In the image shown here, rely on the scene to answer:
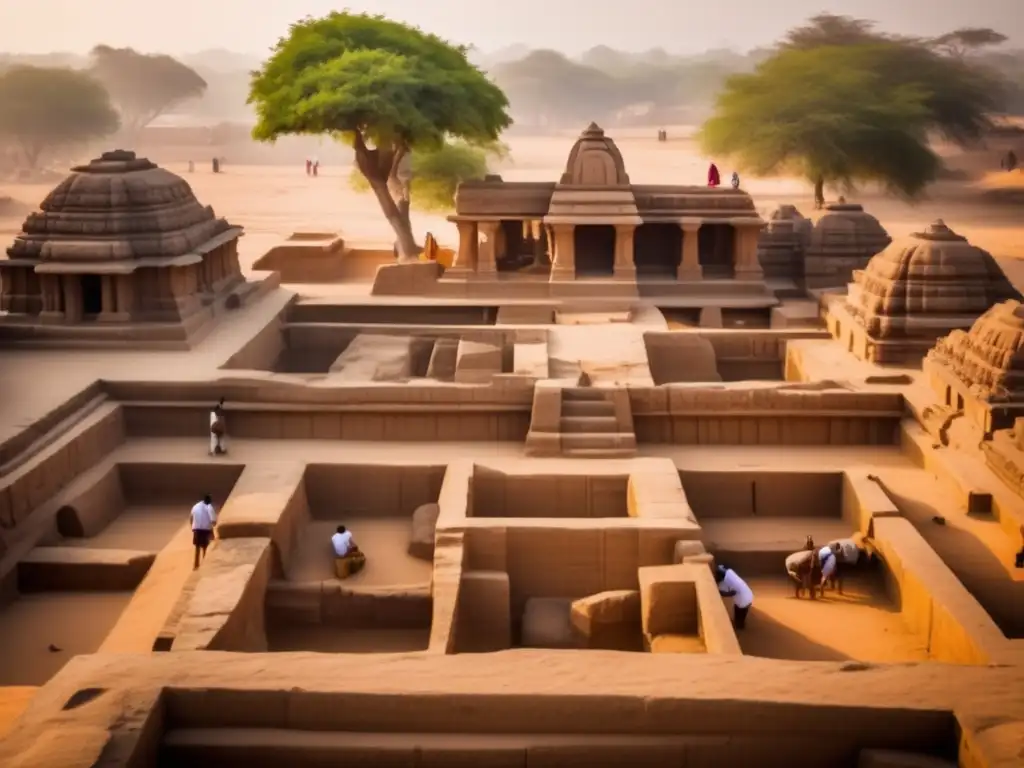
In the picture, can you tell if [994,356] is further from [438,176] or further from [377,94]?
[438,176]

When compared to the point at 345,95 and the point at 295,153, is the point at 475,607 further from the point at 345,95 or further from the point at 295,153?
the point at 295,153

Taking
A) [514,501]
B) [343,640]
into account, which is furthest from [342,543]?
[514,501]

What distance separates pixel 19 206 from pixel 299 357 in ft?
102

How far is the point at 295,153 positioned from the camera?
3209 inches

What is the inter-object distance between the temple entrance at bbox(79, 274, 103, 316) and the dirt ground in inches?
472

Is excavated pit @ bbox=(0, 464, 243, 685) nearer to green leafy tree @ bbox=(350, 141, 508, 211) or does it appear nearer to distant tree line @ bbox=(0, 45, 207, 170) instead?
green leafy tree @ bbox=(350, 141, 508, 211)

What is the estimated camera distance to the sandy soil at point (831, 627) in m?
11.5

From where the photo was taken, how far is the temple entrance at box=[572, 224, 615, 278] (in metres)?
Result: 24.3

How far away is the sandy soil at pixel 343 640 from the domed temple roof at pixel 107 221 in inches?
343

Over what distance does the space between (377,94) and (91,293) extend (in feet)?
27.1

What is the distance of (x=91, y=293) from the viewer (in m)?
20.1

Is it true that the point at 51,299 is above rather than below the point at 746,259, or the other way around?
below

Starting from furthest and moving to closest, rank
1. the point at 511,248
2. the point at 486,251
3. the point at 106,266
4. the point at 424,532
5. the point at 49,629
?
the point at 511,248 → the point at 486,251 → the point at 106,266 → the point at 424,532 → the point at 49,629

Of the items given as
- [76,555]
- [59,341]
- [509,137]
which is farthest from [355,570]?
[509,137]
